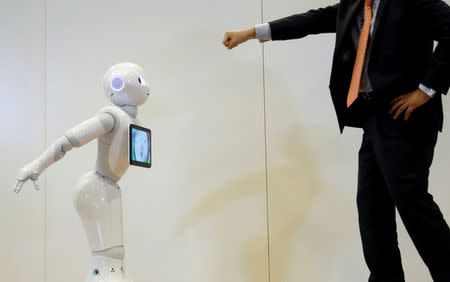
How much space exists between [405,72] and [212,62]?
0.99 m

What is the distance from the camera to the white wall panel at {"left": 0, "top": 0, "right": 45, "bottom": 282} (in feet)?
7.11

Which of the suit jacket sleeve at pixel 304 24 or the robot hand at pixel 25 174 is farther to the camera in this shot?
the suit jacket sleeve at pixel 304 24

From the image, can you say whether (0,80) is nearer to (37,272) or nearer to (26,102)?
(26,102)

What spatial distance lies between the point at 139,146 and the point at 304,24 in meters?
0.67

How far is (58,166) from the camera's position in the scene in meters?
2.17

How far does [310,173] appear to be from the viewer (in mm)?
Answer: 2027

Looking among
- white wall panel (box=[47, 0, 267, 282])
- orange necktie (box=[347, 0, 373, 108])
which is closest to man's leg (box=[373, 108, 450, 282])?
orange necktie (box=[347, 0, 373, 108])

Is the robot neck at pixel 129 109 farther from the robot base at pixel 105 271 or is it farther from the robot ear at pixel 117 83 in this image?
the robot base at pixel 105 271

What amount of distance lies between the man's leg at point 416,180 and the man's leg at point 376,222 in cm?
9

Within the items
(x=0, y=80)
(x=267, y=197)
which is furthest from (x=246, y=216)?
(x=0, y=80)

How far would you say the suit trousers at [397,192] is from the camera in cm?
123

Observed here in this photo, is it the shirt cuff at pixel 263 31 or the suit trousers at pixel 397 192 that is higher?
Result: the shirt cuff at pixel 263 31

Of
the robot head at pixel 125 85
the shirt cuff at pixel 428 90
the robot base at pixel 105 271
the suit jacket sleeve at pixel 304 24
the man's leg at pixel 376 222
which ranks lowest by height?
the robot base at pixel 105 271

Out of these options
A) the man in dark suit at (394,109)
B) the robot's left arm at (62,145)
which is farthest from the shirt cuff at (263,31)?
the robot's left arm at (62,145)
